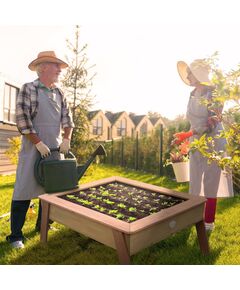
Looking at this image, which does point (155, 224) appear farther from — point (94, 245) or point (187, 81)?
point (187, 81)

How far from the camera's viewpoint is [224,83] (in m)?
2.08

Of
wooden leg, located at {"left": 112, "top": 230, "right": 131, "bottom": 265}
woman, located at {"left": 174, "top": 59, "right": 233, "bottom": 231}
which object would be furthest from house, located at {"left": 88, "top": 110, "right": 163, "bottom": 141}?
wooden leg, located at {"left": 112, "top": 230, "right": 131, "bottom": 265}

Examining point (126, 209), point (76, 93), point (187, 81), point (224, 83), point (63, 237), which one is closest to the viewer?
point (224, 83)

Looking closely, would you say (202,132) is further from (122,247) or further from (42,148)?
(122,247)

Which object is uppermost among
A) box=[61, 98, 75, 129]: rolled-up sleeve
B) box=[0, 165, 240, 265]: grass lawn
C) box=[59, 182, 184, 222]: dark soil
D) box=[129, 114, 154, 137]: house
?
box=[129, 114, 154, 137]: house

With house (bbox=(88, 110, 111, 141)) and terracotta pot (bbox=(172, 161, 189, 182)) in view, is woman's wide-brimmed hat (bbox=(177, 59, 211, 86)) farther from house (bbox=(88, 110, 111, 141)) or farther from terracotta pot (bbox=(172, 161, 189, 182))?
house (bbox=(88, 110, 111, 141))

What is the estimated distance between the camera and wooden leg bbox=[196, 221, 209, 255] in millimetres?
2785

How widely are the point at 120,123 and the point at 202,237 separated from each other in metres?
25.8

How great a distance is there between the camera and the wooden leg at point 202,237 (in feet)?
9.14

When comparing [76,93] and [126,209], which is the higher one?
[76,93]

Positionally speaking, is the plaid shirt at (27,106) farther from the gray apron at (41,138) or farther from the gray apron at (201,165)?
the gray apron at (201,165)

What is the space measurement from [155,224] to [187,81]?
6.66 feet

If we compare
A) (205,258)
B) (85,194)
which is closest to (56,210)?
(85,194)

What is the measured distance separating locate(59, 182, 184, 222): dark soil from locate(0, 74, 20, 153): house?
30.8 ft
